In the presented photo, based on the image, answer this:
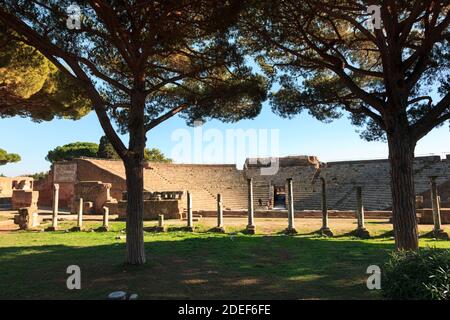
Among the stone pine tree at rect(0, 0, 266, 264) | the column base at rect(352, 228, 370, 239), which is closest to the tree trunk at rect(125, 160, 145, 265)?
the stone pine tree at rect(0, 0, 266, 264)

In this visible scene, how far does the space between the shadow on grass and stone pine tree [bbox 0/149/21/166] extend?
32953 mm

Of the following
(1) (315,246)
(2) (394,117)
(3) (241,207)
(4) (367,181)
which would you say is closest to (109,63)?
(2) (394,117)

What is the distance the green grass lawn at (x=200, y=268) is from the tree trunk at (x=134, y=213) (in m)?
0.29

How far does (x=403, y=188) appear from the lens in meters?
7.26

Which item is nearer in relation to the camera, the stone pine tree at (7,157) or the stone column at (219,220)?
the stone column at (219,220)

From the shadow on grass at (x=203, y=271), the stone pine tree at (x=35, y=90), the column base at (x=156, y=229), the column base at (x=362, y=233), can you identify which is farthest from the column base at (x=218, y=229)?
the stone pine tree at (x=35, y=90)

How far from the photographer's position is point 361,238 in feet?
42.4

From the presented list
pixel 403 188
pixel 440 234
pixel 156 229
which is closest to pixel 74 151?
pixel 156 229

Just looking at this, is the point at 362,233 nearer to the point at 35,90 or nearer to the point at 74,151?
the point at 35,90

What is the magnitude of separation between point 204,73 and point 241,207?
20970mm

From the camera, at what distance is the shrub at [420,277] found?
3.83 m

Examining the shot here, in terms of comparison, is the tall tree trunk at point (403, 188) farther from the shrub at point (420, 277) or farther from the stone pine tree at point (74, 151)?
the stone pine tree at point (74, 151)

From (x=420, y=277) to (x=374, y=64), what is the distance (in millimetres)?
7162

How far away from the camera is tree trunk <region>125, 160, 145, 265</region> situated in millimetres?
7359
